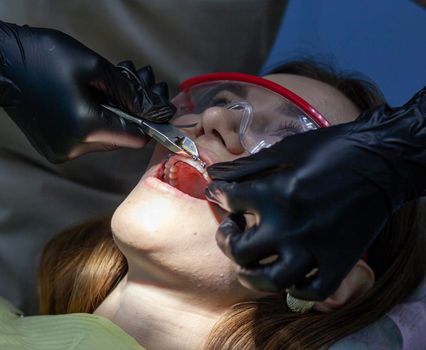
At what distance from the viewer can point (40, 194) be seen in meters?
1.98

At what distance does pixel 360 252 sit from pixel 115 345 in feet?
1.97

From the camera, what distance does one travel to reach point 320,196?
119cm

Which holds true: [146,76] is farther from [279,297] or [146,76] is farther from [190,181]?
[279,297]

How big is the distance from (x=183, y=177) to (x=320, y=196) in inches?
20.6

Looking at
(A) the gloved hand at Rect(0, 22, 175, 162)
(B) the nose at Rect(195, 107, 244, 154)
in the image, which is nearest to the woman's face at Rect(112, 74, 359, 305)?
(B) the nose at Rect(195, 107, 244, 154)

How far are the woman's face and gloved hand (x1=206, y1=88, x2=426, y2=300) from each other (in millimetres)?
196

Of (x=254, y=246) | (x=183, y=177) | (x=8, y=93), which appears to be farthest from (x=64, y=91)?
(x=254, y=246)

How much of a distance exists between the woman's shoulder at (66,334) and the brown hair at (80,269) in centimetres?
16

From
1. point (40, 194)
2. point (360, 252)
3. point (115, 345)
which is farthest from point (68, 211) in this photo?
point (360, 252)

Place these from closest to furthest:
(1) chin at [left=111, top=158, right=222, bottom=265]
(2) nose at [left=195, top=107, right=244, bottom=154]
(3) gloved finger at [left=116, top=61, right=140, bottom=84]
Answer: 1. (1) chin at [left=111, top=158, right=222, bottom=265]
2. (2) nose at [left=195, top=107, right=244, bottom=154]
3. (3) gloved finger at [left=116, top=61, right=140, bottom=84]

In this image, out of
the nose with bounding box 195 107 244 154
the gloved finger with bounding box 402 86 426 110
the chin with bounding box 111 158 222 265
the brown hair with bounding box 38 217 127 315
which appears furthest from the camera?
the brown hair with bounding box 38 217 127 315

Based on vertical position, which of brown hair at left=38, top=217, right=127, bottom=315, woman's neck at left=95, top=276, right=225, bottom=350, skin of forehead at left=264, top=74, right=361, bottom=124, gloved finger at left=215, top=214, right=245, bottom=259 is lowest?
brown hair at left=38, top=217, right=127, bottom=315

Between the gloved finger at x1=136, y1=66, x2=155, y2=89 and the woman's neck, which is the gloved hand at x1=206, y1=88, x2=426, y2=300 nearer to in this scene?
the woman's neck

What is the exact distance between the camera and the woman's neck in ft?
5.01
